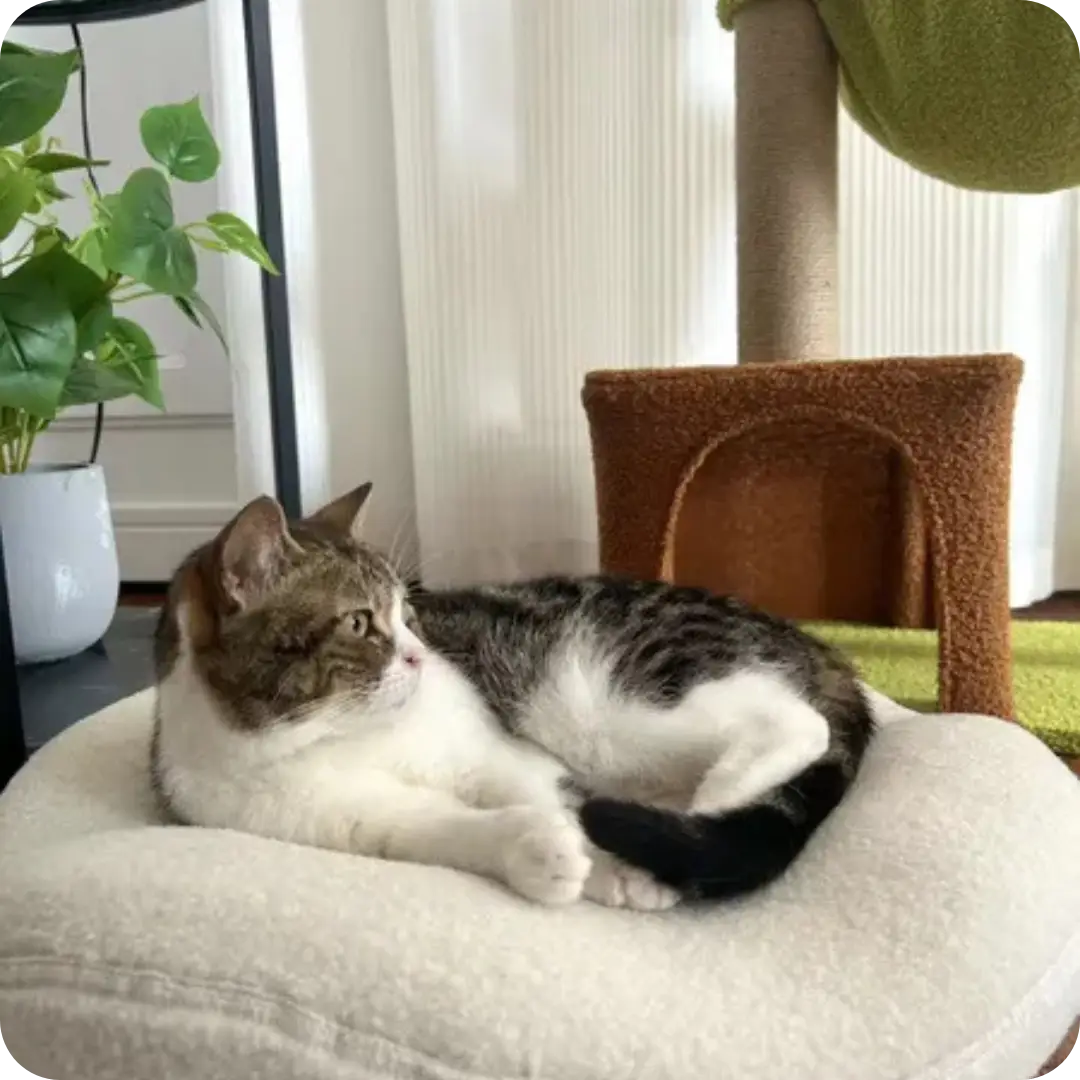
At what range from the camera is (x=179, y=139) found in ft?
4.70

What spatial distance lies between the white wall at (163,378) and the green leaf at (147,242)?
744 millimetres

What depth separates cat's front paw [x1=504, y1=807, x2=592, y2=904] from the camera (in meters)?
0.77

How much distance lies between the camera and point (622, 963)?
723 mm

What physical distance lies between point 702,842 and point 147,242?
0.95 m

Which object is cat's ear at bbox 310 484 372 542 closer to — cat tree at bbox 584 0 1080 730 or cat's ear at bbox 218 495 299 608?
cat's ear at bbox 218 495 299 608

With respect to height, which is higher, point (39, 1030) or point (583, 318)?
point (583, 318)

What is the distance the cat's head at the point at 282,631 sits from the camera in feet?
2.82

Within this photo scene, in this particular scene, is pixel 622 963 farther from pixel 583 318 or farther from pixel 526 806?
pixel 583 318

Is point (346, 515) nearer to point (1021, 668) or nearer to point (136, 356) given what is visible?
point (136, 356)

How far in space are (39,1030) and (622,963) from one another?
0.36 metres

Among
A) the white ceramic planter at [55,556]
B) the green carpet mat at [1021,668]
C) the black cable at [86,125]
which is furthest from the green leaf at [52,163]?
the green carpet mat at [1021,668]

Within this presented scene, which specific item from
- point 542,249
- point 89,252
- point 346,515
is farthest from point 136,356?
point 542,249

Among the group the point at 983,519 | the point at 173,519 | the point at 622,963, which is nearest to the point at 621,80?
the point at 983,519

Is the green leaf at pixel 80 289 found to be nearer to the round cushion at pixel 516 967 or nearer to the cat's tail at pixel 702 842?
the round cushion at pixel 516 967
